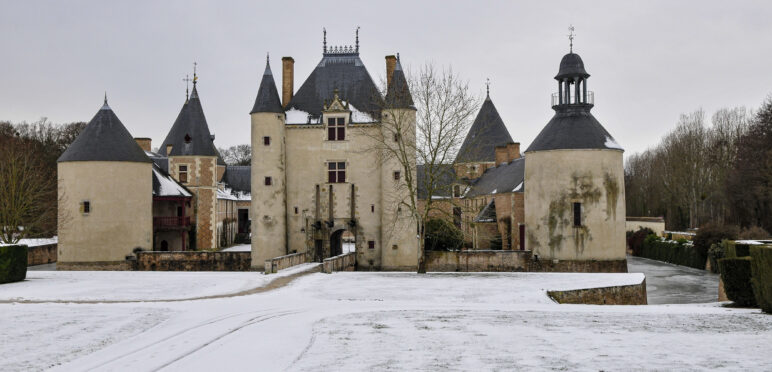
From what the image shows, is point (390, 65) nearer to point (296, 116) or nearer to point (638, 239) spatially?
point (296, 116)

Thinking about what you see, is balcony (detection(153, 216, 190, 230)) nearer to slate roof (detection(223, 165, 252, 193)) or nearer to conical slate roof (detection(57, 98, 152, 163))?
conical slate roof (detection(57, 98, 152, 163))

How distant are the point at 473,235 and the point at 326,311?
30.7 m

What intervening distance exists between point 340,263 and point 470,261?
565cm

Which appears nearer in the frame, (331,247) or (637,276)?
(637,276)

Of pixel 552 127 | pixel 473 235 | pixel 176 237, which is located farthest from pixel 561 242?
pixel 176 237

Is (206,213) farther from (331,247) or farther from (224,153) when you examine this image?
(224,153)

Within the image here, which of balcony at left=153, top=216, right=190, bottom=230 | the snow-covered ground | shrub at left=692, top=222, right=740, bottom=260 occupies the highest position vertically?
balcony at left=153, top=216, right=190, bottom=230

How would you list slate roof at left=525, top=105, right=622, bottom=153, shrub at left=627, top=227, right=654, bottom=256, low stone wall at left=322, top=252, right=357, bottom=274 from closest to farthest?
low stone wall at left=322, top=252, right=357, bottom=274 → slate roof at left=525, top=105, right=622, bottom=153 → shrub at left=627, top=227, right=654, bottom=256

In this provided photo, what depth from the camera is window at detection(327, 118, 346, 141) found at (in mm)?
30297

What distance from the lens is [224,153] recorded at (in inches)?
3789

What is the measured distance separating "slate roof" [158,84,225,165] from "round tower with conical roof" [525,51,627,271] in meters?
21.9

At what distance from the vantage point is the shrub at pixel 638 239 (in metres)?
47.7

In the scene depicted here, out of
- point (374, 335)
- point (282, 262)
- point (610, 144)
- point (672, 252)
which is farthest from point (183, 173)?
point (374, 335)

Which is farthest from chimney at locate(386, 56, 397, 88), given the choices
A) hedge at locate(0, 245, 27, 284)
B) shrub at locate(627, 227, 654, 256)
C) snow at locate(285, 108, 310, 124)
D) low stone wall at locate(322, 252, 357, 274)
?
shrub at locate(627, 227, 654, 256)
